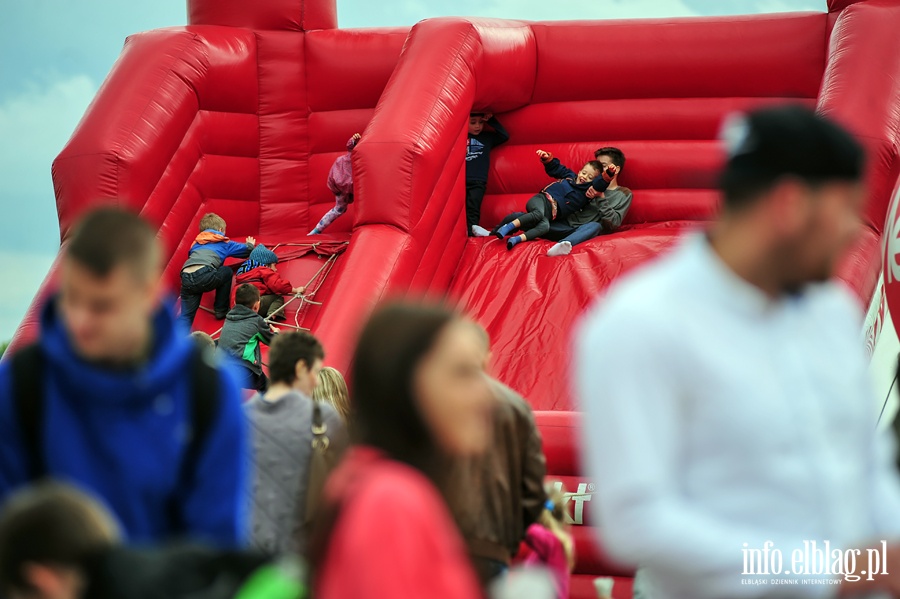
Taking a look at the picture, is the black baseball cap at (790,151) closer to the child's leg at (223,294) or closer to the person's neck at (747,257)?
the person's neck at (747,257)

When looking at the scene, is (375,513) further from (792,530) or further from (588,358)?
(792,530)

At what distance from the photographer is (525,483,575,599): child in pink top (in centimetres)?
256

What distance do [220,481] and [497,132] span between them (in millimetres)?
4605

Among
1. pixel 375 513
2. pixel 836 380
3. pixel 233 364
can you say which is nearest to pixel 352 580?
pixel 375 513

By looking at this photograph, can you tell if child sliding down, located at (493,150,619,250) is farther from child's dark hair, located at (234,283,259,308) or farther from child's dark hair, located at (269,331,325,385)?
child's dark hair, located at (269,331,325,385)

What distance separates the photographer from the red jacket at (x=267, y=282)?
16.9 feet

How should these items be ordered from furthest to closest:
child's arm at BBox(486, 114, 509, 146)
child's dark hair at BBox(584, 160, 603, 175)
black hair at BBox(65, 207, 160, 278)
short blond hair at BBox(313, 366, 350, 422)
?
child's arm at BBox(486, 114, 509, 146) → child's dark hair at BBox(584, 160, 603, 175) → short blond hair at BBox(313, 366, 350, 422) → black hair at BBox(65, 207, 160, 278)

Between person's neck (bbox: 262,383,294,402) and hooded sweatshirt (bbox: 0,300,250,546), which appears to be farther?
person's neck (bbox: 262,383,294,402)

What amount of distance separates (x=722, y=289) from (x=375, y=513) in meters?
0.45

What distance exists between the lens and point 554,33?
19.3 ft

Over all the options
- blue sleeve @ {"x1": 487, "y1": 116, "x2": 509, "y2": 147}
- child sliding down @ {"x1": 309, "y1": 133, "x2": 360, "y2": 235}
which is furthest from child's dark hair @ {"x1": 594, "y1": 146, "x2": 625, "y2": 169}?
child sliding down @ {"x1": 309, "y1": 133, "x2": 360, "y2": 235}

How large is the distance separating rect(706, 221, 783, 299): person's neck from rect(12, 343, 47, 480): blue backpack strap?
0.80m

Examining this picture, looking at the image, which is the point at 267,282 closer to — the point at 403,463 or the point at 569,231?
the point at 569,231

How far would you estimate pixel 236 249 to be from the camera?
5.32 meters
